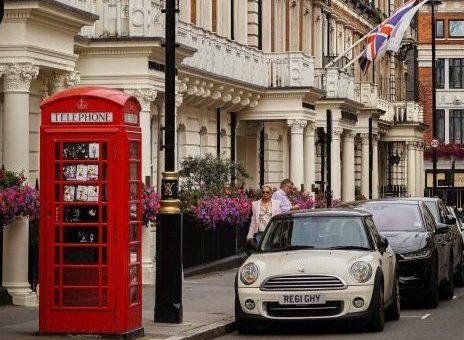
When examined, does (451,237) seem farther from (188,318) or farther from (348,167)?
(348,167)

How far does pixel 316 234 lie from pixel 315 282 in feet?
4.84

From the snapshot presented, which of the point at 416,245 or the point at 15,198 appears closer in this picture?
the point at 15,198

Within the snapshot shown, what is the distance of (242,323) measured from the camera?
18.5 m

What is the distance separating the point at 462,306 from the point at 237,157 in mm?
19313

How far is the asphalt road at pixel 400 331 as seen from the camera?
59.0 feet

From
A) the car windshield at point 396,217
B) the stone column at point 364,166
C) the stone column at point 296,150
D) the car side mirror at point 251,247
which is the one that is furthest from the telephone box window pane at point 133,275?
the stone column at point 364,166

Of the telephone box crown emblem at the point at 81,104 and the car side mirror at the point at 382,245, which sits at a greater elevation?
the telephone box crown emblem at the point at 81,104

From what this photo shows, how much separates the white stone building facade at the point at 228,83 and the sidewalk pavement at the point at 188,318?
115 centimetres

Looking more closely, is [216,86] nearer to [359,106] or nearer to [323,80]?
[323,80]

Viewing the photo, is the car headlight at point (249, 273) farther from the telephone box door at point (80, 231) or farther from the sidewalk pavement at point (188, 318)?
the telephone box door at point (80, 231)

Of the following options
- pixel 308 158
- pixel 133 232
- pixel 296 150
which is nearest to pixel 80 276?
pixel 133 232

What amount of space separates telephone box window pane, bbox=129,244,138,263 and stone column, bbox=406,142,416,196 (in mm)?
52258

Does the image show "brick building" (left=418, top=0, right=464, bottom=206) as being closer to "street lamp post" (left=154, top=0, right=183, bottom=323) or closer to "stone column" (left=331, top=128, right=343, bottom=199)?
"stone column" (left=331, top=128, right=343, bottom=199)

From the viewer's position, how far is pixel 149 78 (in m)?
25.6
